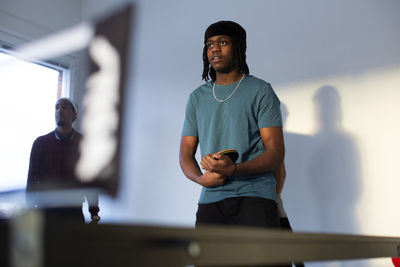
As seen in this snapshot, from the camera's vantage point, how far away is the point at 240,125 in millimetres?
1061

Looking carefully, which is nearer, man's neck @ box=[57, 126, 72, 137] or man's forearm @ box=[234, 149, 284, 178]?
man's forearm @ box=[234, 149, 284, 178]

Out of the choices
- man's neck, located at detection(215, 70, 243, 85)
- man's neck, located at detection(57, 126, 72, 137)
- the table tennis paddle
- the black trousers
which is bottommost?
the black trousers

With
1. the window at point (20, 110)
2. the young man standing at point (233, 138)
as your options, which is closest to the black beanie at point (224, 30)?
the young man standing at point (233, 138)

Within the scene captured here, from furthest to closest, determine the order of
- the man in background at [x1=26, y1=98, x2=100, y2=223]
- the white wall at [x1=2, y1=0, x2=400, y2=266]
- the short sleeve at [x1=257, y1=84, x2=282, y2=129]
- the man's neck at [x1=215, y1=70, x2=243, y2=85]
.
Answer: the man in background at [x1=26, y1=98, x2=100, y2=223] < the white wall at [x1=2, y1=0, x2=400, y2=266] < the man's neck at [x1=215, y1=70, x2=243, y2=85] < the short sleeve at [x1=257, y1=84, x2=282, y2=129]

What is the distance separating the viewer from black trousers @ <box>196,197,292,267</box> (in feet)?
3.16

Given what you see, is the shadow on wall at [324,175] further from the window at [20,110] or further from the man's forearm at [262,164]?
the window at [20,110]

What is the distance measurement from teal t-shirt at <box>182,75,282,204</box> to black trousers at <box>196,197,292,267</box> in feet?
0.04

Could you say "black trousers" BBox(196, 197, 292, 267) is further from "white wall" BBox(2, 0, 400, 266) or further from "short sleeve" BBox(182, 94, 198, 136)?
"white wall" BBox(2, 0, 400, 266)

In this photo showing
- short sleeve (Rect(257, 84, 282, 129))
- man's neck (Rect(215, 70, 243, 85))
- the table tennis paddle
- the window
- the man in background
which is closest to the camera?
the table tennis paddle

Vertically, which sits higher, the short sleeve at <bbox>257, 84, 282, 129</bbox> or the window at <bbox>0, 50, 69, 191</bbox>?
the window at <bbox>0, 50, 69, 191</bbox>

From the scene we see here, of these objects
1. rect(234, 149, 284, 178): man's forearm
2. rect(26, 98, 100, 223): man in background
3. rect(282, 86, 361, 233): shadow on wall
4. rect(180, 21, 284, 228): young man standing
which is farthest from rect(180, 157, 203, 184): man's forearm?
rect(282, 86, 361, 233): shadow on wall

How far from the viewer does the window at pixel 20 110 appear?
3.19 meters

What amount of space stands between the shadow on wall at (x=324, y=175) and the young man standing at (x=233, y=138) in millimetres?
1080

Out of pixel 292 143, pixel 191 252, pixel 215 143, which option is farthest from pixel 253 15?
pixel 191 252
